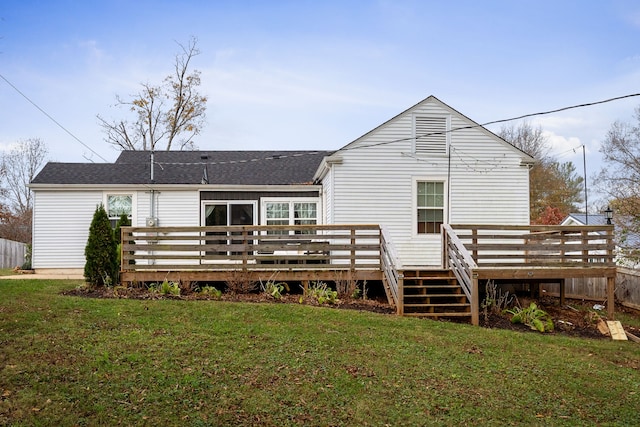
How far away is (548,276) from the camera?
11.2 metres

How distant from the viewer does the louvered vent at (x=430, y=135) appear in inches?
556

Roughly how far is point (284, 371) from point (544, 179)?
1357 inches

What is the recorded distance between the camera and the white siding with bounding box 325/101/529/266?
45.6 ft

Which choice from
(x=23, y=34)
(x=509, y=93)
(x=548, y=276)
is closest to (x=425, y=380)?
(x=548, y=276)

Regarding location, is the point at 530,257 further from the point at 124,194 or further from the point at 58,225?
the point at 58,225

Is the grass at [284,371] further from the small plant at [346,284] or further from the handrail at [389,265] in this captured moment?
the small plant at [346,284]

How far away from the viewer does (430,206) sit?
14141 mm

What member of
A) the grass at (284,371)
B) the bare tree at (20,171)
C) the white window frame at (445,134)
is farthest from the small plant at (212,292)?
the bare tree at (20,171)

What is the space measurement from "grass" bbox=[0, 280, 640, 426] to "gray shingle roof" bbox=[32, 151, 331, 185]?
9004 mm

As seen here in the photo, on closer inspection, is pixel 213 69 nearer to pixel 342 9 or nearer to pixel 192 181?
pixel 192 181

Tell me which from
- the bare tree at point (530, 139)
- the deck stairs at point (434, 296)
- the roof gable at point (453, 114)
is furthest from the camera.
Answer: the bare tree at point (530, 139)

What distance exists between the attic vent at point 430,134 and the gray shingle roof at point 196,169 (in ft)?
15.3

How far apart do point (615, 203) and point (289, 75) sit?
41.4 feet

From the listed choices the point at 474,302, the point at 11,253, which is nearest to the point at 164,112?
the point at 11,253
